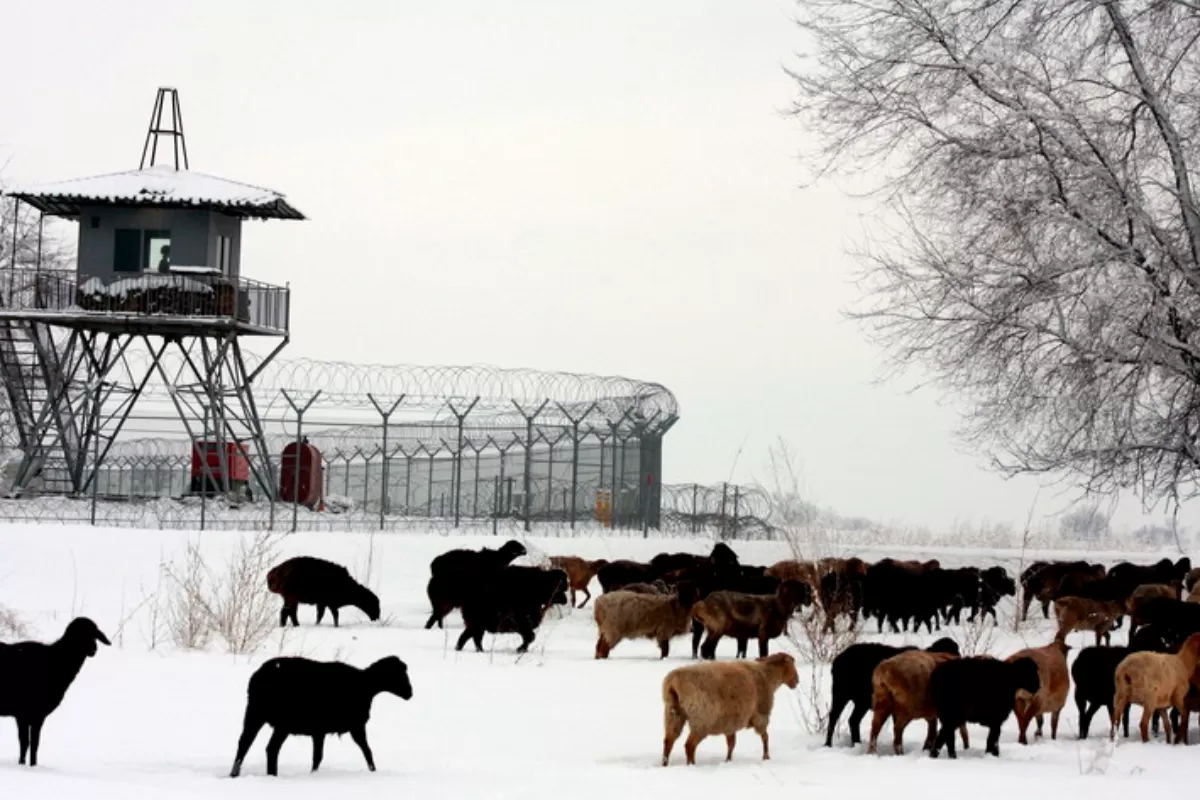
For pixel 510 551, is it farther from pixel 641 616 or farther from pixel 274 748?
pixel 274 748

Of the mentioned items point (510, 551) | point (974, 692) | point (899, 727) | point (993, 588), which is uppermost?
point (510, 551)

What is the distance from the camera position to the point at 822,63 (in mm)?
22609

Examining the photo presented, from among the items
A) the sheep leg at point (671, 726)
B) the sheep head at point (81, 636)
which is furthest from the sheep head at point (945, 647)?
the sheep head at point (81, 636)

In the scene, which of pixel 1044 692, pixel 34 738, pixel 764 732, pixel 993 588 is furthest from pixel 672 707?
pixel 993 588

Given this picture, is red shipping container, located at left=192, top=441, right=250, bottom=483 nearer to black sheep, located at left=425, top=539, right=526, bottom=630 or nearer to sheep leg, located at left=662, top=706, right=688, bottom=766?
black sheep, located at left=425, top=539, right=526, bottom=630

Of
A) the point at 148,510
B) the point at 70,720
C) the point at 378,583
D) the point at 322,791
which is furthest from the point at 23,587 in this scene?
the point at 322,791

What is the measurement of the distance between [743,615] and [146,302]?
2372 cm

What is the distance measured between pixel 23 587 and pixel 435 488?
20059mm

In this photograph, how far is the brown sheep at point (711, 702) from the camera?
11.0 meters

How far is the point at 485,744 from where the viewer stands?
1229 cm

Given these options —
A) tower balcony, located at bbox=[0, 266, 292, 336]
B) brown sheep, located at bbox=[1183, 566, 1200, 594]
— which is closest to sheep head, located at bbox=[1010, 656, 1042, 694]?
brown sheep, located at bbox=[1183, 566, 1200, 594]

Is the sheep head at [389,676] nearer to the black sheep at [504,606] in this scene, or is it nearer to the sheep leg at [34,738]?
the sheep leg at [34,738]

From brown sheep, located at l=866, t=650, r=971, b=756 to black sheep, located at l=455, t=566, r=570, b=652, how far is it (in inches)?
282

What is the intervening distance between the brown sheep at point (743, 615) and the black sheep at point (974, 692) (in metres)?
5.20
